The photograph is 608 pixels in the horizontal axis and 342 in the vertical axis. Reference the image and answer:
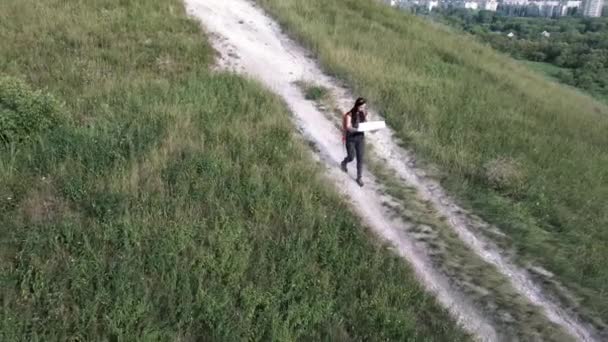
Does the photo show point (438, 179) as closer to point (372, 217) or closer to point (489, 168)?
point (489, 168)

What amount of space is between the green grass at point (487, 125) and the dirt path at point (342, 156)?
0.44 m

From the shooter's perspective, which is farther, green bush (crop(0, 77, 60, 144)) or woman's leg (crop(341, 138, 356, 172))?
woman's leg (crop(341, 138, 356, 172))

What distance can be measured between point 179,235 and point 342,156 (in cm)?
498

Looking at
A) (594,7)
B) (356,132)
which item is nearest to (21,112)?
(356,132)

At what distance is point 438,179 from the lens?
970 cm

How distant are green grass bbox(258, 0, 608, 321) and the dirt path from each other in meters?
0.44

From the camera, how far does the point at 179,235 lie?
6.05 metres

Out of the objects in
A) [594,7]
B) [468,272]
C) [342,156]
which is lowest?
[468,272]

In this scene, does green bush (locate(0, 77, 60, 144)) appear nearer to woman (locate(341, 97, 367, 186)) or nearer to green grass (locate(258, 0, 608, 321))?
woman (locate(341, 97, 367, 186))

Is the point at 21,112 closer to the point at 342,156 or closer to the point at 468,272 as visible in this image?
the point at 342,156

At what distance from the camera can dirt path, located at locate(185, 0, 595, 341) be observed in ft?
21.9

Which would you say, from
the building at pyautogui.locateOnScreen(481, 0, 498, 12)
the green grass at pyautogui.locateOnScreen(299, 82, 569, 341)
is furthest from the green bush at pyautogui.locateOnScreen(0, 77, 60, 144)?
the building at pyautogui.locateOnScreen(481, 0, 498, 12)

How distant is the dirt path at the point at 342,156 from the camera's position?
6.67m

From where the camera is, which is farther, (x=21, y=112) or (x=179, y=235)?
(x=21, y=112)
